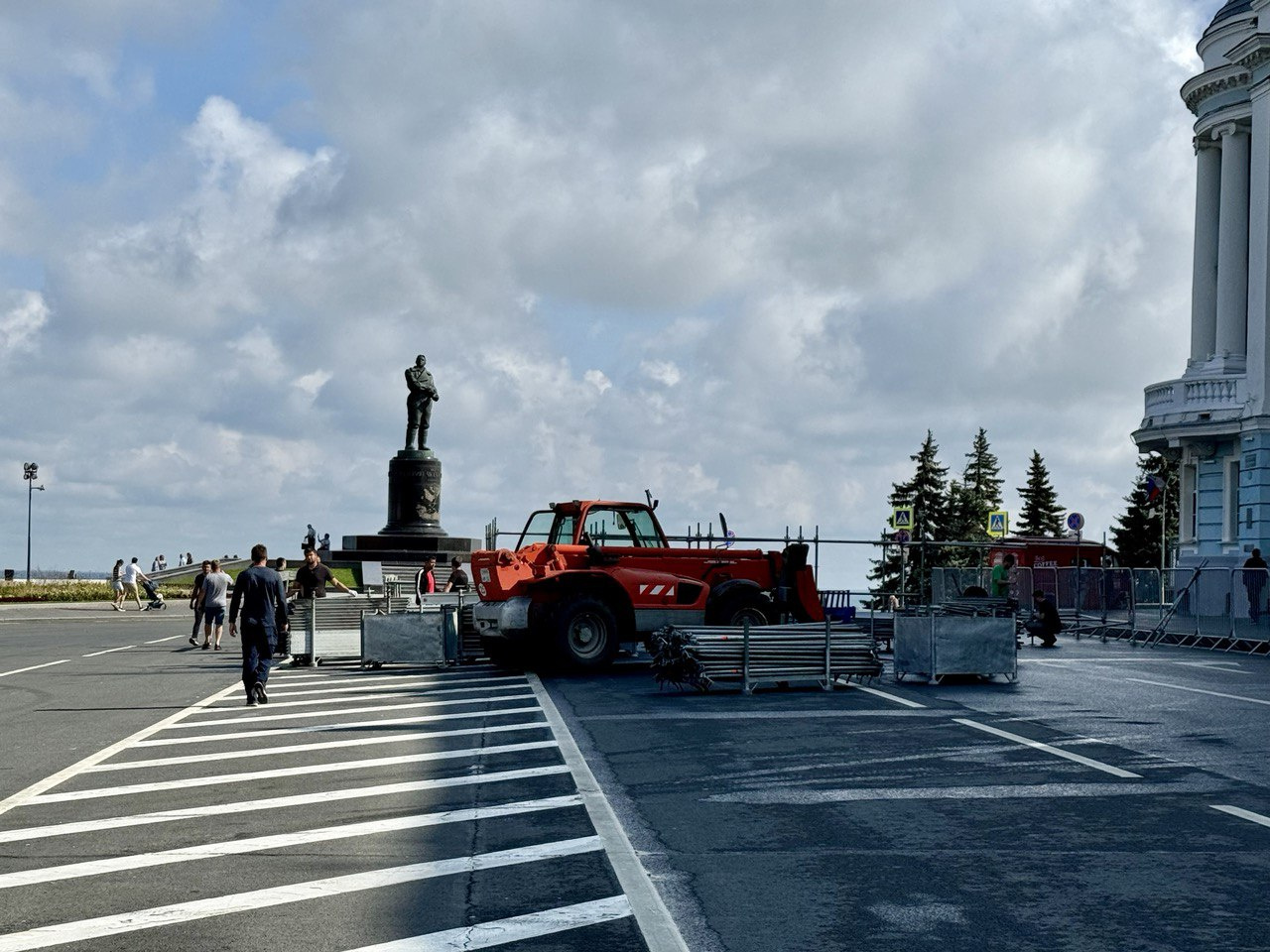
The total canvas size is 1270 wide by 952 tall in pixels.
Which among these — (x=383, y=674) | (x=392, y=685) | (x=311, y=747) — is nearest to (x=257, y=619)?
(x=392, y=685)

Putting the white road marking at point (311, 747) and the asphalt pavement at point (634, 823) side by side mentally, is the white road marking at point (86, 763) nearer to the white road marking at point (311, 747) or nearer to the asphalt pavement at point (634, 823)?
the asphalt pavement at point (634, 823)

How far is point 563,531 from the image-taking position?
2273 cm

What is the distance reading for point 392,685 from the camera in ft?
64.6

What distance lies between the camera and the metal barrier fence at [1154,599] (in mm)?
30109

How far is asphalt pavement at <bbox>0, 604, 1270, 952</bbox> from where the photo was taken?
6.77m

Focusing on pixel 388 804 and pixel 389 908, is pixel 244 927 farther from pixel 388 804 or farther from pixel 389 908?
pixel 388 804

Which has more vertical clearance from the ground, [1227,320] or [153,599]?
[1227,320]

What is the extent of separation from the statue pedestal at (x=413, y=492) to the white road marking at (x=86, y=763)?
105 ft

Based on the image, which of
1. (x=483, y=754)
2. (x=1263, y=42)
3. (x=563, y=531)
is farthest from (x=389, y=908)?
(x=1263, y=42)

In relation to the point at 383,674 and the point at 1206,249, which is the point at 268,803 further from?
the point at 1206,249

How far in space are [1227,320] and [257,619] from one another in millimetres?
33058

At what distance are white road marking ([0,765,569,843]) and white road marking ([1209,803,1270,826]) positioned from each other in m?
4.46

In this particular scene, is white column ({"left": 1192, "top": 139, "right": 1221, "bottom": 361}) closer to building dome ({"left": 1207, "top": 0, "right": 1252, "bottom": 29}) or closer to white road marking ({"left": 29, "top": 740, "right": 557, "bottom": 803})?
building dome ({"left": 1207, "top": 0, "right": 1252, "bottom": 29})

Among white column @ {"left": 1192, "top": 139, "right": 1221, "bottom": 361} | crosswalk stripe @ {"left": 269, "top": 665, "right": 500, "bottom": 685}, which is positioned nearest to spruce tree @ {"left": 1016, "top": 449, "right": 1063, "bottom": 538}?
white column @ {"left": 1192, "top": 139, "right": 1221, "bottom": 361}
